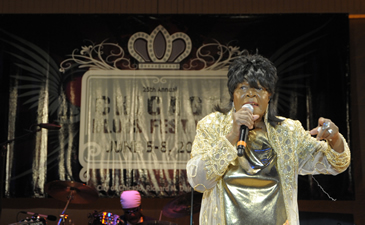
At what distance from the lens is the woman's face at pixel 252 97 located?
1.87 m

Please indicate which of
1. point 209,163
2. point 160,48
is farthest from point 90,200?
point 209,163

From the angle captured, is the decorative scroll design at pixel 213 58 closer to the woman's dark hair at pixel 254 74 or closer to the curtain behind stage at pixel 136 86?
the curtain behind stage at pixel 136 86

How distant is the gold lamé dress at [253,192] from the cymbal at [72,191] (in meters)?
2.91

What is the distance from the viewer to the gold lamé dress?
177cm

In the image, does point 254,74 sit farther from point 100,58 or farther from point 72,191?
point 100,58

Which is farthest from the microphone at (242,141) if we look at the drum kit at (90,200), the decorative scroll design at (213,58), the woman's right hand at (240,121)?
the decorative scroll design at (213,58)

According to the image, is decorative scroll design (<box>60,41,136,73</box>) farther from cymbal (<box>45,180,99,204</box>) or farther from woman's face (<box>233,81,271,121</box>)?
woman's face (<box>233,81,271,121</box>)

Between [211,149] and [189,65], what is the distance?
11.1 feet

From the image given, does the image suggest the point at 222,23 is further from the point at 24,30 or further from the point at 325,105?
the point at 24,30

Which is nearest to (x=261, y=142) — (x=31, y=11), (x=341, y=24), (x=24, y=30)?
(x=341, y=24)

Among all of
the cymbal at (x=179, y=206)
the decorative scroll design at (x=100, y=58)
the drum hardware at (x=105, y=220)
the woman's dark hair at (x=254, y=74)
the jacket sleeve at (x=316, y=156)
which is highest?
the decorative scroll design at (x=100, y=58)

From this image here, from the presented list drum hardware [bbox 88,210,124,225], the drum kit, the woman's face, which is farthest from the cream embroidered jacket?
drum hardware [bbox 88,210,124,225]

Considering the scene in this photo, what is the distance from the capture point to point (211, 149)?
1796 mm

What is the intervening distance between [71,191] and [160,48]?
75.5 inches
